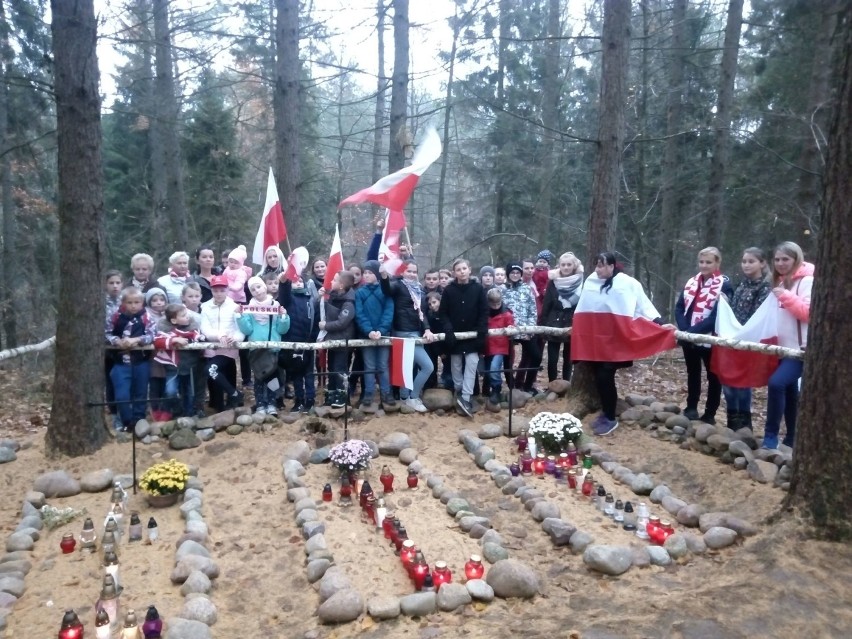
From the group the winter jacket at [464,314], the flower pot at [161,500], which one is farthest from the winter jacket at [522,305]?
the flower pot at [161,500]

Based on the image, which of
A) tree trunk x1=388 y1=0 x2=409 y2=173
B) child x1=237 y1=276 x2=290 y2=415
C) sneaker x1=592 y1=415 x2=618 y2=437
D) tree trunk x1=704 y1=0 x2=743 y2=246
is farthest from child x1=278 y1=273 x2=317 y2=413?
tree trunk x1=704 y1=0 x2=743 y2=246

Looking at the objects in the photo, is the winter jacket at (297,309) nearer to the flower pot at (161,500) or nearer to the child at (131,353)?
the child at (131,353)

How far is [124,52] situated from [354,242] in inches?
424

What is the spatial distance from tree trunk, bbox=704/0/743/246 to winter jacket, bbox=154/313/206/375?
33.9 feet

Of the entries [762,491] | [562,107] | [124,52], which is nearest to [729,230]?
[562,107]

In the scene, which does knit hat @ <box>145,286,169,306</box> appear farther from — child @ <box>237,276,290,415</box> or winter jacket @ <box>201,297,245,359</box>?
child @ <box>237,276,290,415</box>

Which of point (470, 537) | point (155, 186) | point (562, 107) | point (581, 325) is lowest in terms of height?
point (470, 537)

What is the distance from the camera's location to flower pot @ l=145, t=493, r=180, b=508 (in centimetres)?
550

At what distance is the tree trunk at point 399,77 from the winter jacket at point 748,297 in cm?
712

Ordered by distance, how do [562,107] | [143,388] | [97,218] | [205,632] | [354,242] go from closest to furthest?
[205,632], [97,218], [143,388], [562,107], [354,242]

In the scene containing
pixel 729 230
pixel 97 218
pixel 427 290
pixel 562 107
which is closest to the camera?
pixel 97 218

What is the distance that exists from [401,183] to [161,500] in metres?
4.15

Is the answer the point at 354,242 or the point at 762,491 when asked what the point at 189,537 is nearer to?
the point at 762,491

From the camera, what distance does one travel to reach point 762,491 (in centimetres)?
520
